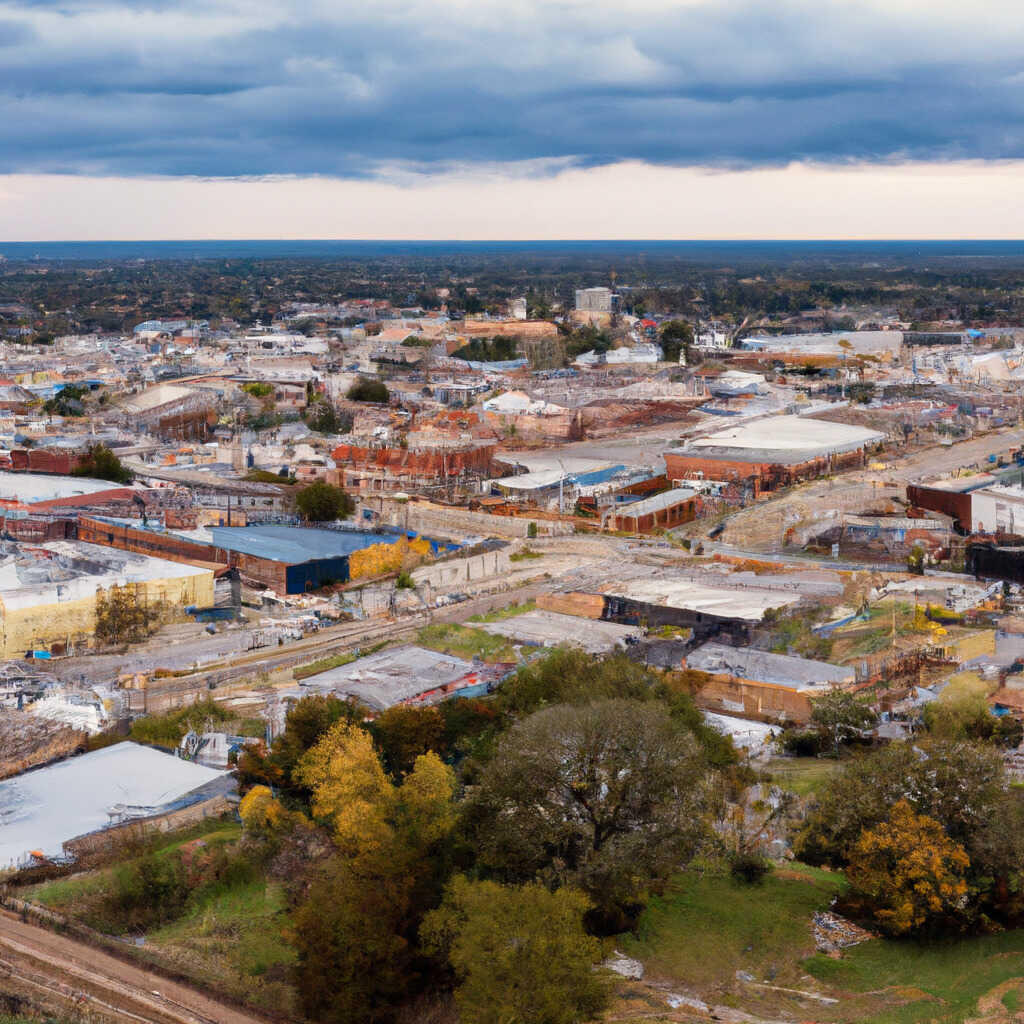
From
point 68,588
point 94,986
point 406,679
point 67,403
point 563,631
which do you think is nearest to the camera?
point 94,986

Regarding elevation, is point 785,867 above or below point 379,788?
below

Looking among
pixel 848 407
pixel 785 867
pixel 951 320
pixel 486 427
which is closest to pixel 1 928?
pixel 785 867

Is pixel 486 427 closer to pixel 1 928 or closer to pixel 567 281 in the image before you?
pixel 1 928

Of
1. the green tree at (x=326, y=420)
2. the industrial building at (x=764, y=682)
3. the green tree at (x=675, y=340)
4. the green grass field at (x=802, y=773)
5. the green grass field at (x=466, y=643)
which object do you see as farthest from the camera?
the green tree at (x=675, y=340)

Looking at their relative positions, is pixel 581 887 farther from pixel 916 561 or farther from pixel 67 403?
pixel 67 403

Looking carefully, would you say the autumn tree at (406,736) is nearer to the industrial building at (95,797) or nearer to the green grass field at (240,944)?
the industrial building at (95,797)

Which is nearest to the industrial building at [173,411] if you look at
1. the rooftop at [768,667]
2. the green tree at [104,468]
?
the green tree at [104,468]

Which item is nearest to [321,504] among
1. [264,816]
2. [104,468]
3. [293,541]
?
[293,541]
